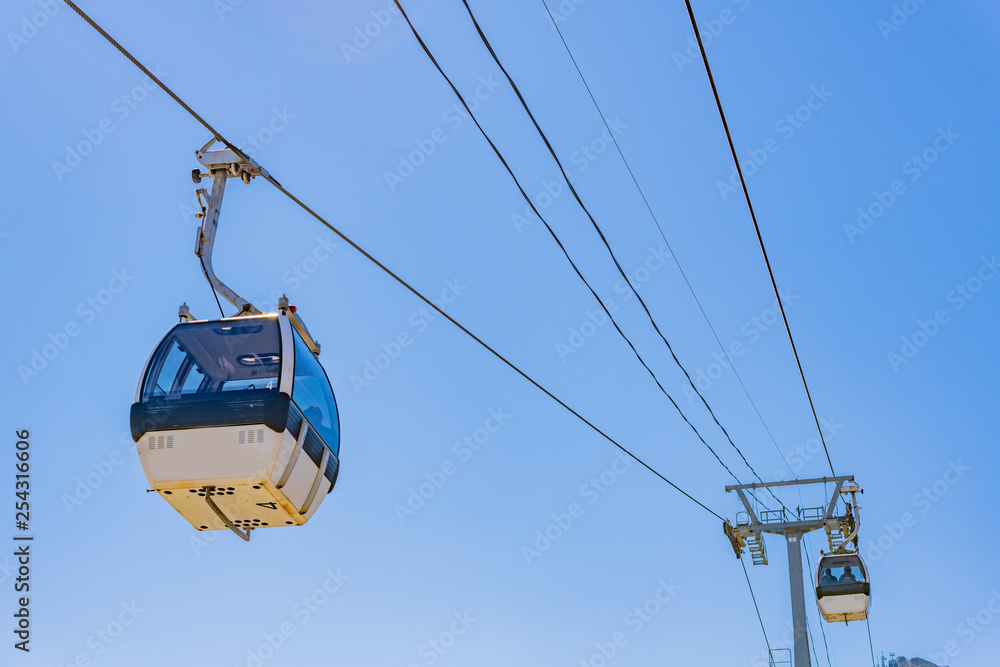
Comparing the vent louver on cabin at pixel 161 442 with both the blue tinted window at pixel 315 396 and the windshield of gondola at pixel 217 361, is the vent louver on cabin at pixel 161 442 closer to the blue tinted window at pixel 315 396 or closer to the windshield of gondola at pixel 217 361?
the windshield of gondola at pixel 217 361

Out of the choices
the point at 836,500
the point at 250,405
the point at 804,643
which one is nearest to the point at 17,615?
the point at 250,405

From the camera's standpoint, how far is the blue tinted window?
26.3ft

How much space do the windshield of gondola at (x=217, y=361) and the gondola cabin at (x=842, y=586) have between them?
1560 cm

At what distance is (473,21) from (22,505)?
1108 cm

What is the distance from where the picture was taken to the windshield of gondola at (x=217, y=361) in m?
7.76

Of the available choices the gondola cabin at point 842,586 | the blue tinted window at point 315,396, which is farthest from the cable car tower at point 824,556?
the blue tinted window at point 315,396

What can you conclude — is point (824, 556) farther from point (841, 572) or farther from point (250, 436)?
point (250, 436)

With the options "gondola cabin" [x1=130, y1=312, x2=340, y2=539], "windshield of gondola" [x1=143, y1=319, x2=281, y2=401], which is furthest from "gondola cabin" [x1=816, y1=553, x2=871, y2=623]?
"windshield of gondola" [x1=143, y1=319, x2=281, y2=401]

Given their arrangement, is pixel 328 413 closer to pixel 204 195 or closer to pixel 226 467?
pixel 226 467

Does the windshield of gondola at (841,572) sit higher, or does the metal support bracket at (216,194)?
the windshield of gondola at (841,572)

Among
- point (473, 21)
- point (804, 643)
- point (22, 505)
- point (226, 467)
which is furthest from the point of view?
point (804, 643)

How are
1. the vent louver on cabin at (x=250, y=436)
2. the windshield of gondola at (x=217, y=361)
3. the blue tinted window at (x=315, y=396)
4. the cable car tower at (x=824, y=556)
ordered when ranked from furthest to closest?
the cable car tower at (x=824, y=556) < the blue tinted window at (x=315, y=396) < the windshield of gondola at (x=217, y=361) < the vent louver on cabin at (x=250, y=436)

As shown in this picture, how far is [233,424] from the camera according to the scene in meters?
7.49

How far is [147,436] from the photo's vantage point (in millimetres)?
7582
